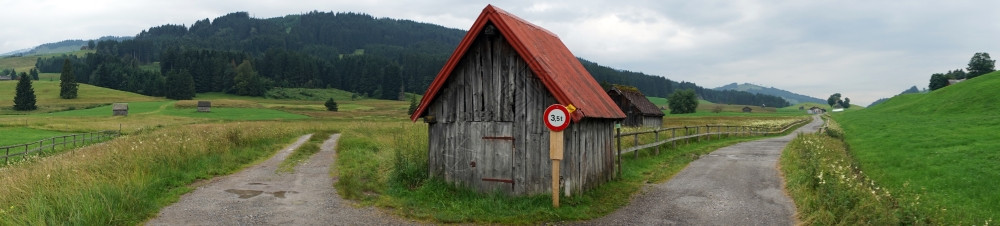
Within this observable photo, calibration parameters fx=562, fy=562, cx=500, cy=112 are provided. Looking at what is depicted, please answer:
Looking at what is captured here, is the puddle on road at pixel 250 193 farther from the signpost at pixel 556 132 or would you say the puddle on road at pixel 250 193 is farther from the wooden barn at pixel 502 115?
the signpost at pixel 556 132

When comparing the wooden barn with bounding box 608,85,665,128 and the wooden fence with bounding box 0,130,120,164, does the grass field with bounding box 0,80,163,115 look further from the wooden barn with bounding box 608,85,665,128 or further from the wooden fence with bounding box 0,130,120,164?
the wooden barn with bounding box 608,85,665,128

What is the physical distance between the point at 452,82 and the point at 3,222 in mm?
8035

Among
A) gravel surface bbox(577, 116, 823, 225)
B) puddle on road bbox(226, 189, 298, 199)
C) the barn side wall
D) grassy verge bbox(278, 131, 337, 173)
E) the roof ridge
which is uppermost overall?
the roof ridge

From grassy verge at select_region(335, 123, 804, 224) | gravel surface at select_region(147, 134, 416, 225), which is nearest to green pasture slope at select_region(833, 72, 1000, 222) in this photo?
grassy verge at select_region(335, 123, 804, 224)

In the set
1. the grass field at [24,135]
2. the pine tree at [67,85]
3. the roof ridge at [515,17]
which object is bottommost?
the grass field at [24,135]

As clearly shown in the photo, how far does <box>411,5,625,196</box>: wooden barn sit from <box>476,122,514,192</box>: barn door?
2cm

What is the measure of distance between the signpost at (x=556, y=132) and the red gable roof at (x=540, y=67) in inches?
18.5

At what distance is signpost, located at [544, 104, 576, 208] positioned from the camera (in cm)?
1063

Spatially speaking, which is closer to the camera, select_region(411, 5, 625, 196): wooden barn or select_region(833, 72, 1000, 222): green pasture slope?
select_region(833, 72, 1000, 222): green pasture slope

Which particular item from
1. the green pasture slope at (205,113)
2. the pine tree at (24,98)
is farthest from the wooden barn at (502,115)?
the pine tree at (24,98)

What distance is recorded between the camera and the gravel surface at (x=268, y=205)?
1028 cm

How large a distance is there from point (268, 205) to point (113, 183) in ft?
10.1

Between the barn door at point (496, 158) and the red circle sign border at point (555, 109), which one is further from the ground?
the red circle sign border at point (555, 109)

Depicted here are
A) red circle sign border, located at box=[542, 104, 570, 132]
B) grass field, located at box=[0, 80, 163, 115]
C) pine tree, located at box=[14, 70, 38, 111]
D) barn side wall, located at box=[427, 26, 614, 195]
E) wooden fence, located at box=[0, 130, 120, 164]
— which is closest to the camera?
red circle sign border, located at box=[542, 104, 570, 132]
